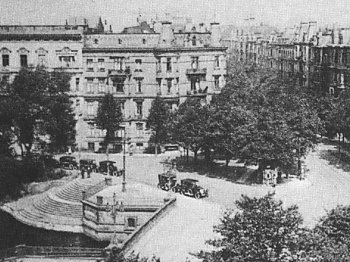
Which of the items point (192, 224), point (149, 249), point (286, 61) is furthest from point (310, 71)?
point (149, 249)

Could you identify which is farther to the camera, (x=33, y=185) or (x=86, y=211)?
(x=33, y=185)

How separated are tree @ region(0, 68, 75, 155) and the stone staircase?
13.4 feet

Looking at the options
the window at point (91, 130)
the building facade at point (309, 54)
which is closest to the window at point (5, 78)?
the window at point (91, 130)

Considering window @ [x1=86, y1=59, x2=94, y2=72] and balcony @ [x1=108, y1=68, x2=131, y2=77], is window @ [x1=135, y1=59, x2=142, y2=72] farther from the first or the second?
window @ [x1=86, y1=59, x2=94, y2=72]

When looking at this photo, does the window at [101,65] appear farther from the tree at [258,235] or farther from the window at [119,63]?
the tree at [258,235]

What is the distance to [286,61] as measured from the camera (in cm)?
7550

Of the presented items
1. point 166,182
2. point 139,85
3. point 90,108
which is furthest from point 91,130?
point 166,182

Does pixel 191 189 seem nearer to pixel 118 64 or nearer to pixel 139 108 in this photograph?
pixel 139 108

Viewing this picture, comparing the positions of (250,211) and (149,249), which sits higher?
(250,211)

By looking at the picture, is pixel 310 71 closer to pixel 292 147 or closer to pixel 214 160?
pixel 214 160

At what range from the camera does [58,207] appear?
3344cm

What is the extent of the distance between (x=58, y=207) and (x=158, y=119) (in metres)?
13.6

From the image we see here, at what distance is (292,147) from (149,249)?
13940 millimetres

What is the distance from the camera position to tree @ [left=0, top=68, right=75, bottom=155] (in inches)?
1451
